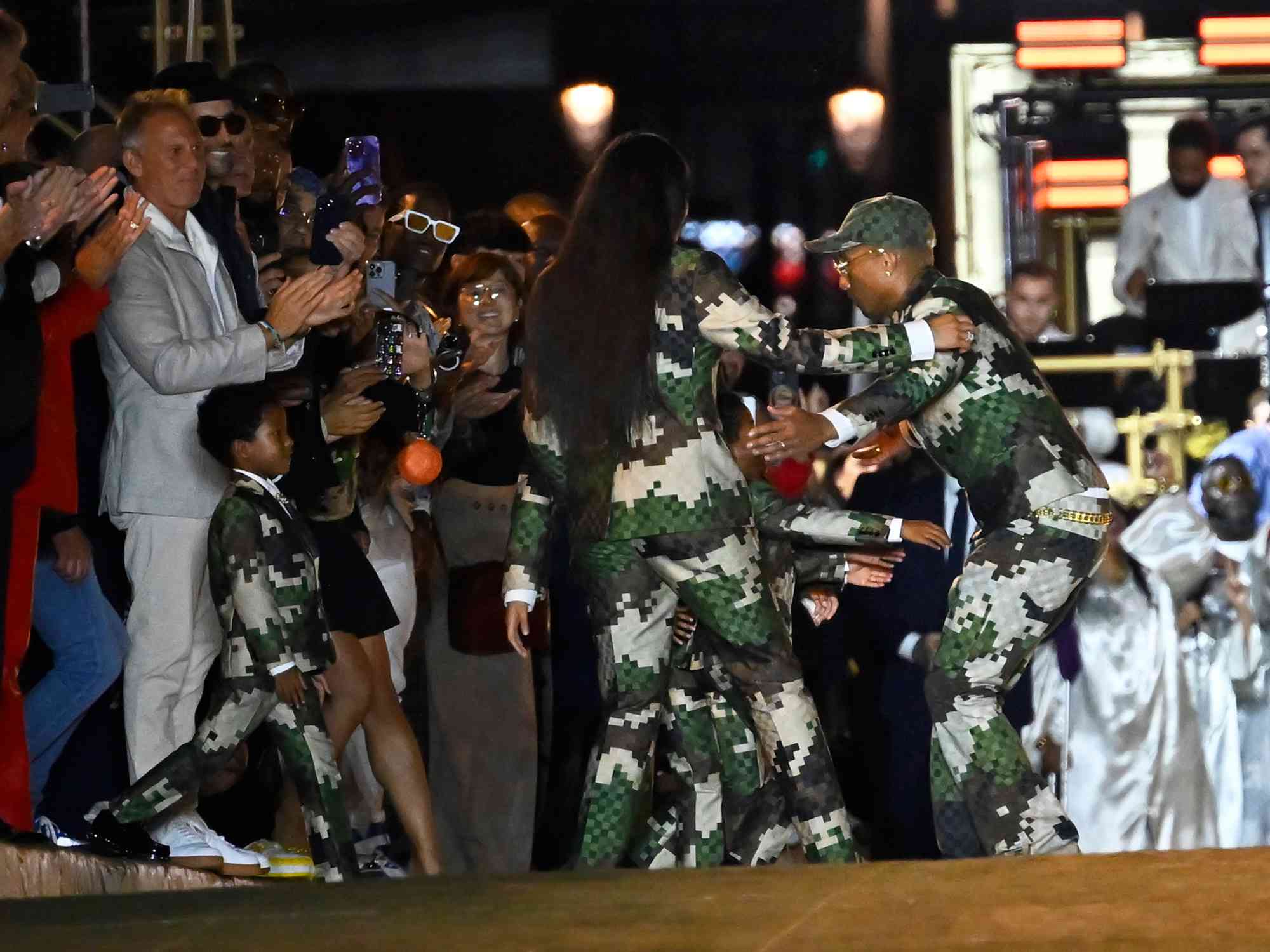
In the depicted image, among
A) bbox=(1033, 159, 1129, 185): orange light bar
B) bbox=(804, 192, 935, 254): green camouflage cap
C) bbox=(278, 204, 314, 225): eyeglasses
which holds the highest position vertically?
bbox=(1033, 159, 1129, 185): orange light bar

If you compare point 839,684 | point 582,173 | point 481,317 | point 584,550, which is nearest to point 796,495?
point 839,684

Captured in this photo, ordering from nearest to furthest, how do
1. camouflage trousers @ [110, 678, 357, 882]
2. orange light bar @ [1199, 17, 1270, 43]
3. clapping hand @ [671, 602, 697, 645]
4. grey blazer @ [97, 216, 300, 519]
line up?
camouflage trousers @ [110, 678, 357, 882] < grey blazer @ [97, 216, 300, 519] < clapping hand @ [671, 602, 697, 645] < orange light bar @ [1199, 17, 1270, 43]

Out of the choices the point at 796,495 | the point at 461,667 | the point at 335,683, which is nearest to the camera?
the point at 335,683

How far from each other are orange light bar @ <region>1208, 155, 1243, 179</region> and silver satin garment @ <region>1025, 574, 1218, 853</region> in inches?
103

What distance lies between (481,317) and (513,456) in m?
0.40

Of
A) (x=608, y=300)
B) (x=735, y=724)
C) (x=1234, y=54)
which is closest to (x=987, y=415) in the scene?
(x=608, y=300)

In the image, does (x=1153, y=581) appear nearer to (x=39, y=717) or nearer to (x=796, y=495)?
(x=796, y=495)

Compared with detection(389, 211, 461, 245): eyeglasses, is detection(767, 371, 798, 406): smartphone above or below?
below

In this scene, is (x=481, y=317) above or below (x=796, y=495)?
above

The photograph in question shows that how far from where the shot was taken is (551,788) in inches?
250

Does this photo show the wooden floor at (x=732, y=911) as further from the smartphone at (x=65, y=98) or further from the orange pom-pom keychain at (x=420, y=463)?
the smartphone at (x=65, y=98)

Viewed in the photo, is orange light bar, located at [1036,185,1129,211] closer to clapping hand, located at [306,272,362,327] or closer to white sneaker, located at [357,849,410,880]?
white sneaker, located at [357,849,410,880]

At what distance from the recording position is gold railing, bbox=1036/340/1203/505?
7.65 m

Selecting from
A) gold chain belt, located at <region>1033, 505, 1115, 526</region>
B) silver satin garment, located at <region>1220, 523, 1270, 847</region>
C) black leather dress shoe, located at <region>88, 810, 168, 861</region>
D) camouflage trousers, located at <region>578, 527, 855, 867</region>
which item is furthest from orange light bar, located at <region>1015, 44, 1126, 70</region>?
black leather dress shoe, located at <region>88, 810, 168, 861</region>
